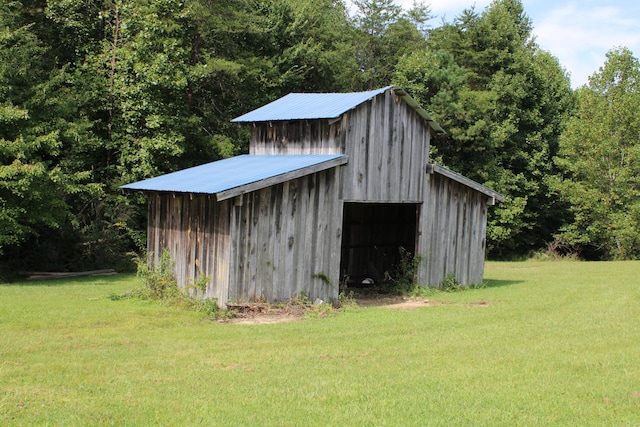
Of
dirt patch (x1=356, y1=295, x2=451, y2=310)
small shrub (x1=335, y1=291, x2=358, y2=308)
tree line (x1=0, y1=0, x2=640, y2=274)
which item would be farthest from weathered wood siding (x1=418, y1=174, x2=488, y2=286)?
tree line (x1=0, y1=0, x2=640, y2=274)

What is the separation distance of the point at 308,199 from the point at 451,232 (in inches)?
235

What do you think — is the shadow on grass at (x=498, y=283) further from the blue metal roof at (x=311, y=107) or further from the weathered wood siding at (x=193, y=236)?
the weathered wood siding at (x=193, y=236)

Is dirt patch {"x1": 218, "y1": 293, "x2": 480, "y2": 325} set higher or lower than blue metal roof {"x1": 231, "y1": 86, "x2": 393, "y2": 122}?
lower

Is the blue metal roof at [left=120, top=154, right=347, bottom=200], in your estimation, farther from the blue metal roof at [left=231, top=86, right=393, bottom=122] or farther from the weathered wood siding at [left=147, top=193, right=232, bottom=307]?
the blue metal roof at [left=231, top=86, right=393, bottom=122]

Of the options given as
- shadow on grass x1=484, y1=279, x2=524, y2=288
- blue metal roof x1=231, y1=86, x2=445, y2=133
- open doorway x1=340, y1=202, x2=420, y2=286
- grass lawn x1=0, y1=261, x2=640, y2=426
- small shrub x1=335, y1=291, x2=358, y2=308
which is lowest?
shadow on grass x1=484, y1=279, x2=524, y2=288

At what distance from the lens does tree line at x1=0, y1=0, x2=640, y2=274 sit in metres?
23.4

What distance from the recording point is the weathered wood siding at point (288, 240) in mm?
15375

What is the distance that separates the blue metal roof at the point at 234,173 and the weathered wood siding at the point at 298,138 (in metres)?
0.27

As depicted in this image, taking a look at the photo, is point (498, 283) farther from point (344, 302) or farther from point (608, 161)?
point (608, 161)

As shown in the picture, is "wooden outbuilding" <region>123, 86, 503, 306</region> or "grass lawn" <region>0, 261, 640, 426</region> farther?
"wooden outbuilding" <region>123, 86, 503, 306</region>

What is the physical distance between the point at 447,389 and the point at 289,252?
A: 743cm

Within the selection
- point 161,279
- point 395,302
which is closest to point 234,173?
point 161,279

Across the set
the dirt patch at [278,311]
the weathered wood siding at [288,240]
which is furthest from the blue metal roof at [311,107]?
the dirt patch at [278,311]

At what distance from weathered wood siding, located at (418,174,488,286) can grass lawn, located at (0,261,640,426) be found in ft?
11.7
